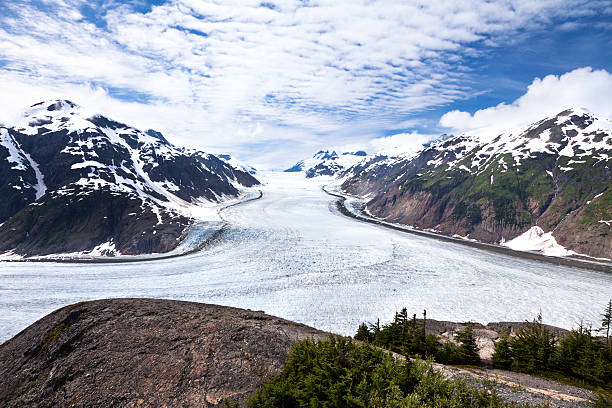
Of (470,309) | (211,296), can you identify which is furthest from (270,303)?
(470,309)

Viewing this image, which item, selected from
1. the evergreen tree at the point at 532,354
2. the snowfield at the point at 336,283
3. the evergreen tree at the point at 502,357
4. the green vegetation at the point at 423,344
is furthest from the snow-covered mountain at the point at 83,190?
the evergreen tree at the point at 532,354

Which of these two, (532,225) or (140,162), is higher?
(140,162)

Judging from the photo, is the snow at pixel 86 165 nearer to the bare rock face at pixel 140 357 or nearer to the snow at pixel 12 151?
the snow at pixel 12 151

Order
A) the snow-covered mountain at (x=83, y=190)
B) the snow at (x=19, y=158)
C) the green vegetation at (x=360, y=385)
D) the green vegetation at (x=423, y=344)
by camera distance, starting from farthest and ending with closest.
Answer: the snow at (x=19, y=158), the snow-covered mountain at (x=83, y=190), the green vegetation at (x=423, y=344), the green vegetation at (x=360, y=385)

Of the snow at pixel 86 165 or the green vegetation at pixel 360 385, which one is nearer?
the green vegetation at pixel 360 385

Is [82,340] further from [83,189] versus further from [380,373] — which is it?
[83,189]

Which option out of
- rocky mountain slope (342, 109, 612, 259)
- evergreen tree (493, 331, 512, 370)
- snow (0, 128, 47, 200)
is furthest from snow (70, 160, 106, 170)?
evergreen tree (493, 331, 512, 370)
